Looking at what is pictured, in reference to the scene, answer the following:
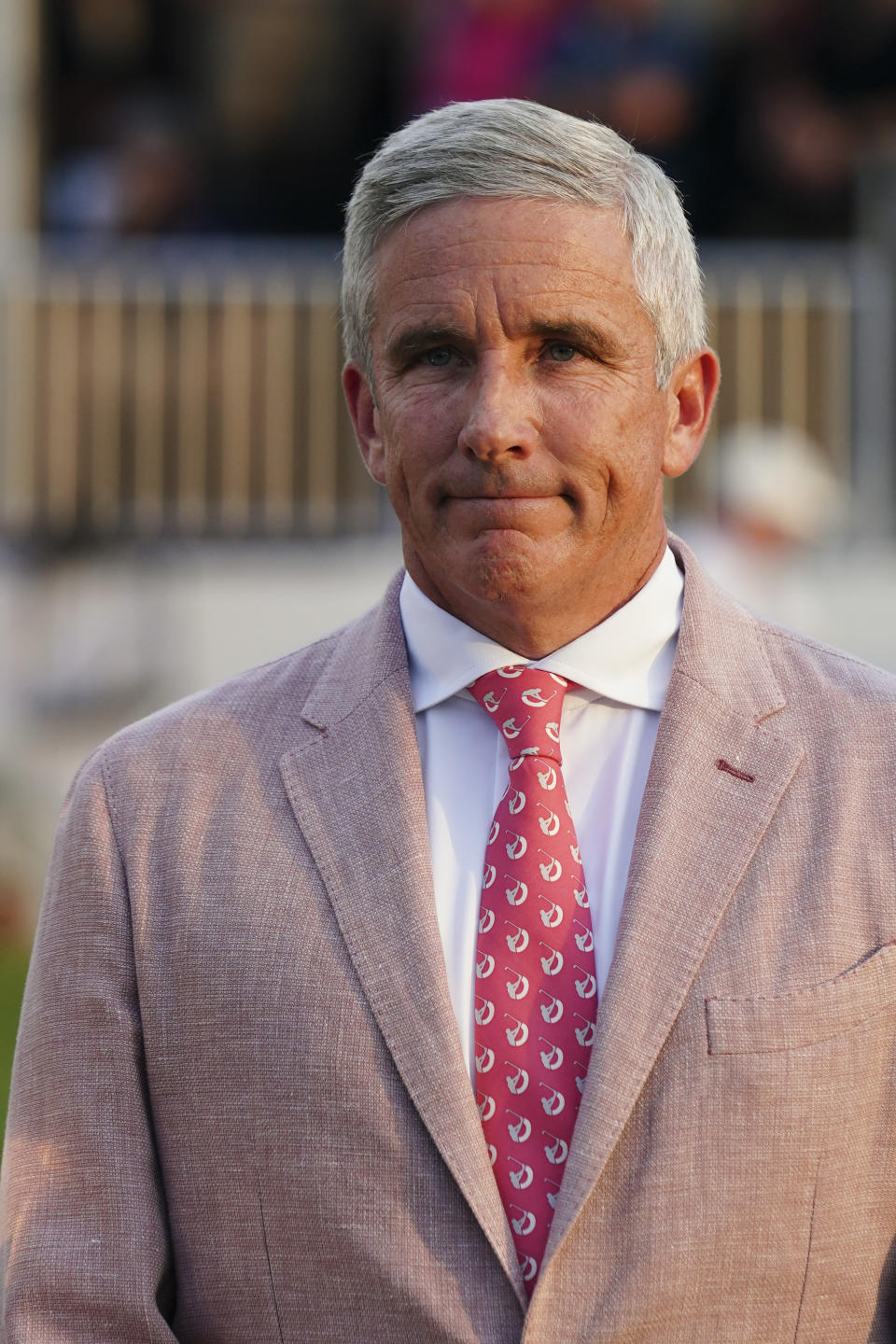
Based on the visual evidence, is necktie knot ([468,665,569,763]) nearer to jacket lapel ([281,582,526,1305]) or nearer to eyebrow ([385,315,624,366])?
jacket lapel ([281,582,526,1305])

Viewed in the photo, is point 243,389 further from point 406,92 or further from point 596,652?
point 596,652

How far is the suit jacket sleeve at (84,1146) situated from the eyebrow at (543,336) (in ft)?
2.24

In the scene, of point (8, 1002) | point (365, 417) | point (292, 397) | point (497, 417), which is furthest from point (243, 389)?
point (497, 417)

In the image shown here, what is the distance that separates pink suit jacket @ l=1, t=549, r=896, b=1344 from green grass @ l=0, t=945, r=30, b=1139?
314cm

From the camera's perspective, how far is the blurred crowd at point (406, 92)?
7.66 metres

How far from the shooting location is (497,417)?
2.26 meters

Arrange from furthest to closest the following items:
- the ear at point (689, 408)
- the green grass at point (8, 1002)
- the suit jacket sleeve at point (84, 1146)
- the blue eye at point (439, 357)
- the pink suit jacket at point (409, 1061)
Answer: the green grass at point (8, 1002) → the ear at point (689, 408) → the blue eye at point (439, 357) → the suit jacket sleeve at point (84, 1146) → the pink suit jacket at point (409, 1061)

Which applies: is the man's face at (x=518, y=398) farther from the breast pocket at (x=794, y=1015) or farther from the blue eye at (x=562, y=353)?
the breast pocket at (x=794, y=1015)

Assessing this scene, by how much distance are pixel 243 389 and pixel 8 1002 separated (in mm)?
2533

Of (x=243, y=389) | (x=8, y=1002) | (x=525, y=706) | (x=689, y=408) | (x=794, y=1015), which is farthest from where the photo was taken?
(x=243, y=389)

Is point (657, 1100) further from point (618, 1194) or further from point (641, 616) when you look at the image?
point (641, 616)

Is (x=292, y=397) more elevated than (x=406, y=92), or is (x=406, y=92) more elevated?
(x=406, y=92)

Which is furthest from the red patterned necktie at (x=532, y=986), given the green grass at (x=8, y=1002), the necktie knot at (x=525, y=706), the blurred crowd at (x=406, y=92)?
the blurred crowd at (x=406, y=92)

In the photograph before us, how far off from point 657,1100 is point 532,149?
3.53ft
